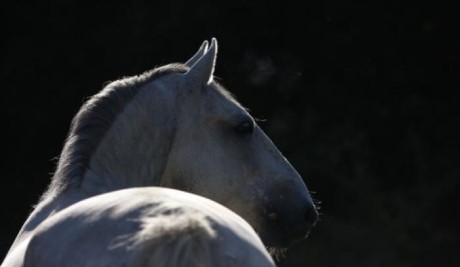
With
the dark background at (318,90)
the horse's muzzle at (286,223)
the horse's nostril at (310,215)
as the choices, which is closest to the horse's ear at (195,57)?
the horse's muzzle at (286,223)

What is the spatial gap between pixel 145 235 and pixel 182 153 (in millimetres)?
2149

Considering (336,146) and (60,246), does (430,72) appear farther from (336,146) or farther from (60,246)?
(60,246)

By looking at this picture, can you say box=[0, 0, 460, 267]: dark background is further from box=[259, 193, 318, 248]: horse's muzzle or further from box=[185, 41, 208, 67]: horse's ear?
box=[259, 193, 318, 248]: horse's muzzle

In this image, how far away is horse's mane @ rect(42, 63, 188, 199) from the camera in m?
4.26

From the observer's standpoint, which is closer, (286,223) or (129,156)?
(129,156)

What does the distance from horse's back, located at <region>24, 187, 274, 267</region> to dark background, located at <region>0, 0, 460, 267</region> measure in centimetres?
1037

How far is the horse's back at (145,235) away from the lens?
9.02 feet

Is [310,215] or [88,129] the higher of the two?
[88,129]

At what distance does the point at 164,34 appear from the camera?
47.2ft

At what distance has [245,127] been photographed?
518cm

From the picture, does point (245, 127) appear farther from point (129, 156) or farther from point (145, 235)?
point (145, 235)

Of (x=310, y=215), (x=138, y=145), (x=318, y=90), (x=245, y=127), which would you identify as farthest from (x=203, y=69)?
(x=318, y=90)

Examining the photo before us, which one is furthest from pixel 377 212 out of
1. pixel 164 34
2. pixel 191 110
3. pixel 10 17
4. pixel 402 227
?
pixel 191 110

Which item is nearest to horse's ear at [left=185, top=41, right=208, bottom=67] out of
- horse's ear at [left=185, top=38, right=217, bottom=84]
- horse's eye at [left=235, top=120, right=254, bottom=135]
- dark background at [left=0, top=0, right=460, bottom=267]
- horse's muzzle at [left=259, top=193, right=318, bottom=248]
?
horse's ear at [left=185, top=38, right=217, bottom=84]
